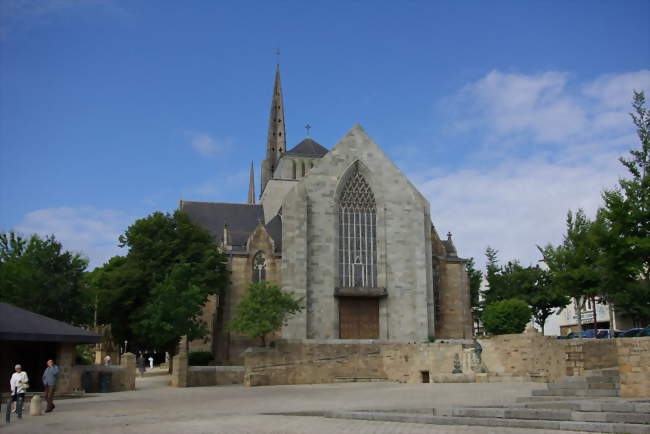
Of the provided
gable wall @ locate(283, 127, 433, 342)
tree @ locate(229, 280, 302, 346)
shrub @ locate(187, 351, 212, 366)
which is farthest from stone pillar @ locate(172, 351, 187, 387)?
gable wall @ locate(283, 127, 433, 342)

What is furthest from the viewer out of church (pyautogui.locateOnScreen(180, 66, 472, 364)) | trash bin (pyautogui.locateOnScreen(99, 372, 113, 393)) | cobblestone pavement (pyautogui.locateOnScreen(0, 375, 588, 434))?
church (pyautogui.locateOnScreen(180, 66, 472, 364))

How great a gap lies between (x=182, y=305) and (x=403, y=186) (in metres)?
16.5

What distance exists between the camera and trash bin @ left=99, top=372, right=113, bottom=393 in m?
27.2

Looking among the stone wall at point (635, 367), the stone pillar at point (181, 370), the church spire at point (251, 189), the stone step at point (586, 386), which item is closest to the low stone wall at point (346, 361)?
the stone pillar at point (181, 370)

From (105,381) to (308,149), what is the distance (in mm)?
38933

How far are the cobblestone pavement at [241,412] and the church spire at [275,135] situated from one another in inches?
1961

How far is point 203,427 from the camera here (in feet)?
42.5

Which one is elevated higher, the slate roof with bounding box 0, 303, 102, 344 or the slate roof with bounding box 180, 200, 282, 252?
the slate roof with bounding box 180, 200, 282, 252

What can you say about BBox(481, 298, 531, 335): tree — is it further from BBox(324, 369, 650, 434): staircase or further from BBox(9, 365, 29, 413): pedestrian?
BBox(9, 365, 29, 413): pedestrian

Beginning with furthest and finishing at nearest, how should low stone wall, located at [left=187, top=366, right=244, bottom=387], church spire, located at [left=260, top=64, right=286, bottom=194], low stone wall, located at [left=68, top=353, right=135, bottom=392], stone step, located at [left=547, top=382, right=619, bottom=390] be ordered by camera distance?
church spire, located at [left=260, top=64, right=286, bottom=194]
low stone wall, located at [left=187, top=366, right=244, bottom=387]
low stone wall, located at [left=68, top=353, right=135, bottom=392]
stone step, located at [left=547, top=382, right=619, bottom=390]

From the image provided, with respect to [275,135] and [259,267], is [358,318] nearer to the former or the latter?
[259,267]

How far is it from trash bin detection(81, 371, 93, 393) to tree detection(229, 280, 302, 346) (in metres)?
6.93


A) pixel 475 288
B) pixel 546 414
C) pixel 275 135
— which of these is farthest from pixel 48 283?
pixel 275 135

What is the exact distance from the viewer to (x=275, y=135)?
2852 inches
